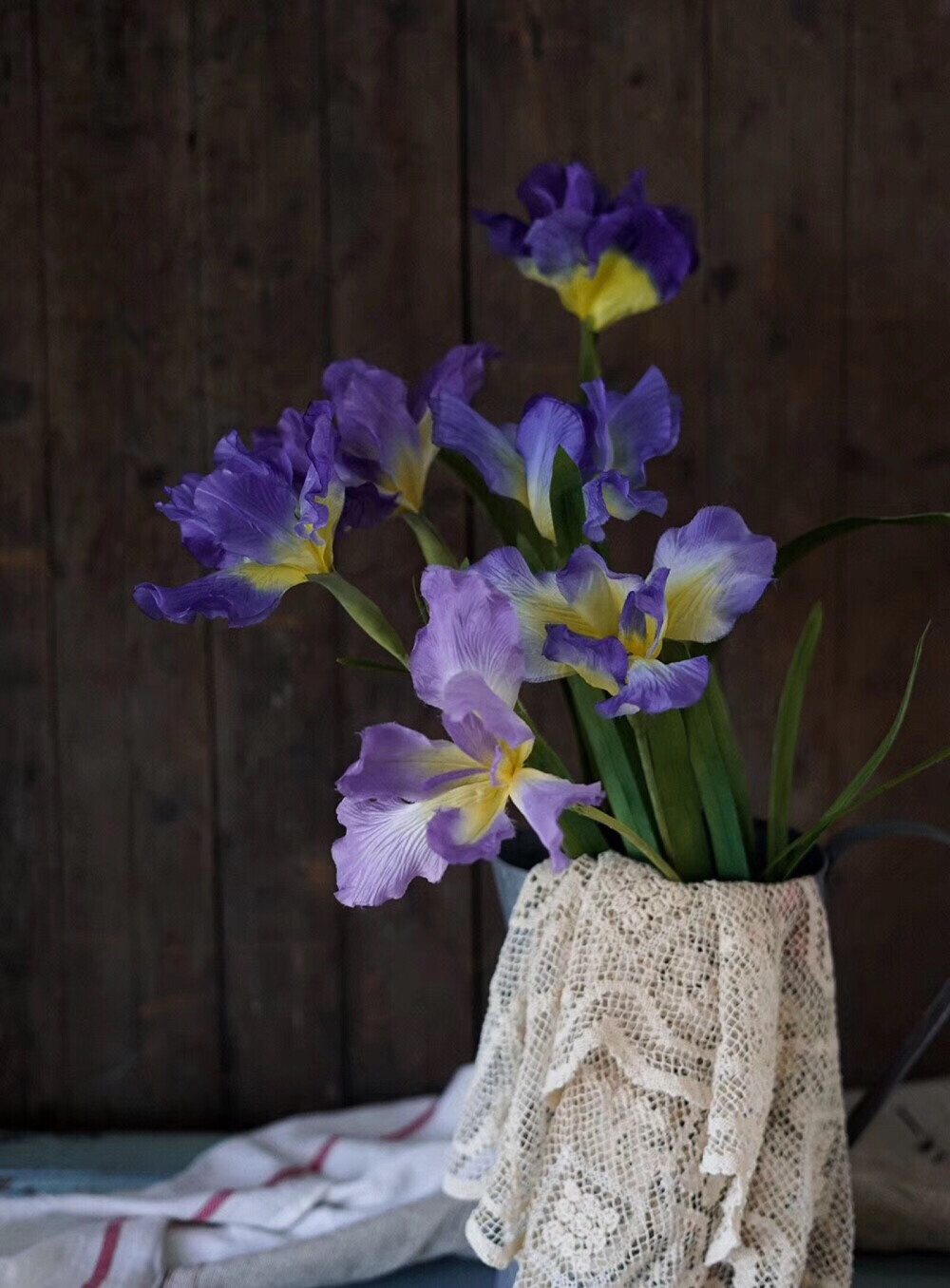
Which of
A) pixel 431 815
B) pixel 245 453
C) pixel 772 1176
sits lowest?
pixel 772 1176

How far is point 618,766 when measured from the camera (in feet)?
2.47

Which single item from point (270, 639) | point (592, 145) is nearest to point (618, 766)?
point (270, 639)

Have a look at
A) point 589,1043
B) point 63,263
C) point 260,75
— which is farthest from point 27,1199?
point 260,75

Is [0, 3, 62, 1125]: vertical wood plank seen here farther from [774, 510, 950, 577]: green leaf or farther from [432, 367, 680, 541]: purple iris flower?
[774, 510, 950, 577]: green leaf

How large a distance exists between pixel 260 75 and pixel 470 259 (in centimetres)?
23

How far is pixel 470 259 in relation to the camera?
1092mm

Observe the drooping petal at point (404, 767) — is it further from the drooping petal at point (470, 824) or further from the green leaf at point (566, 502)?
the green leaf at point (566, 502)

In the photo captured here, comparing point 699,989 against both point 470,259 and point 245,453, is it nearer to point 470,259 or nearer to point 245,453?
point 245,453

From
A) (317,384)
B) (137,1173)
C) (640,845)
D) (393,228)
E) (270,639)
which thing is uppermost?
(393,228)

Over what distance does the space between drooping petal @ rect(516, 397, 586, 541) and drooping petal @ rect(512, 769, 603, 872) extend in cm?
18

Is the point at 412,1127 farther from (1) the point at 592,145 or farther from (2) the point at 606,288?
(1) the point at 592,145

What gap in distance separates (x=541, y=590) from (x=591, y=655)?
0.05 m

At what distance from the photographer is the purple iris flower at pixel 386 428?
75 cm

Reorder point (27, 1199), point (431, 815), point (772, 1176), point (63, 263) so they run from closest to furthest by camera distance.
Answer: point (431, 815)
point (772, 1176)
point (27, 1199)
point (63, 263)
